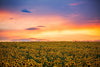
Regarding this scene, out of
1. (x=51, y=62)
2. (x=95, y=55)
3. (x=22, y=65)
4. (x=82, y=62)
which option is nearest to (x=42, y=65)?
(x=51, y=62)

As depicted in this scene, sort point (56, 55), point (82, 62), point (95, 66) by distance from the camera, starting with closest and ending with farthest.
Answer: point (95, 66) < point (82, 62) < point (56, 55)

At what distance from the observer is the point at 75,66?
10242 millimetres

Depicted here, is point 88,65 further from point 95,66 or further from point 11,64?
point 11,64

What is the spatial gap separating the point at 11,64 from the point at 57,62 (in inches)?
161

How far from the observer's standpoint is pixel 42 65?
34.4 ft

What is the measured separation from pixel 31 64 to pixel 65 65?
2.97 m

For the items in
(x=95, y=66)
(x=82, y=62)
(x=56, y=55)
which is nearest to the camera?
(x=95, y=66)

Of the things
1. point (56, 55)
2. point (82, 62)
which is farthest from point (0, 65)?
point (82, 62)

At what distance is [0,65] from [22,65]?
7.07ft

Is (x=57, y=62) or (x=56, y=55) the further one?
(x=56, y=55)

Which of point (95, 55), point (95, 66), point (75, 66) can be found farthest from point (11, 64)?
point (95, 55)

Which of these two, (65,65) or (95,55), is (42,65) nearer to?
(65,65)

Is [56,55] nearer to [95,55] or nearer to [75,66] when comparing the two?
[75,66]

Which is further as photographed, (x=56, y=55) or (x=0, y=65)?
(x=56, y=55)
